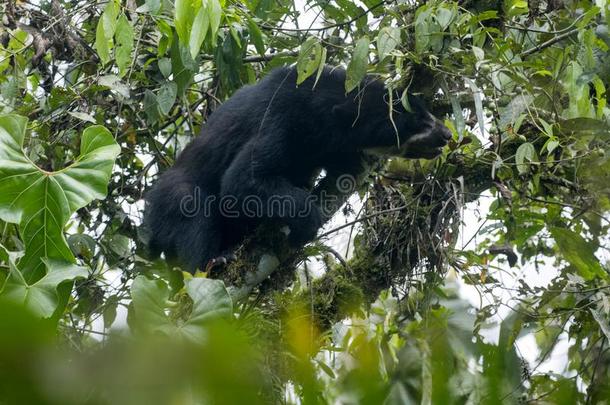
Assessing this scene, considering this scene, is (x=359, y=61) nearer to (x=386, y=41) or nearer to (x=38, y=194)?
(x=386, y=41)

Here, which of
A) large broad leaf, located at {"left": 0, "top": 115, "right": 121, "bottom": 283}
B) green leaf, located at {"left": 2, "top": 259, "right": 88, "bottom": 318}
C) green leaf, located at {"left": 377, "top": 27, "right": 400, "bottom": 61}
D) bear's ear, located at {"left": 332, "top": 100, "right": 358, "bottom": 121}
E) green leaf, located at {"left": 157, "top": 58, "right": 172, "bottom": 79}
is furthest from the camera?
bear's ear, located at {"left": 332, "top": 100, "right": 358, "bottom": 121}

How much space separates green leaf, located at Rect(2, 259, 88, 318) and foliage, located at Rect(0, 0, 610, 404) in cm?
1

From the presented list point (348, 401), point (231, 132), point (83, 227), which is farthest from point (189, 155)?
point (348, 401)

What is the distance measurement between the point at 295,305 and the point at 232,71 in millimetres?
1459

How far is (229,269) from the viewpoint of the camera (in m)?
4.30

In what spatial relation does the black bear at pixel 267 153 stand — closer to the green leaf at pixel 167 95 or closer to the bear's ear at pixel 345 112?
the bear's ear at pixel 345 112

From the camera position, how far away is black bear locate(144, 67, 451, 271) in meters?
4.95

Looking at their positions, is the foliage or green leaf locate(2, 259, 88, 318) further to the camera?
the foliage

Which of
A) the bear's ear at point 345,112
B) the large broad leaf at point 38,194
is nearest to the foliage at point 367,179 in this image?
the large broad leaf at point 38,194

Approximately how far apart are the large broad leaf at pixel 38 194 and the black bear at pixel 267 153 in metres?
1.83

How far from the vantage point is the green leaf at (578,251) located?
461 centimetres

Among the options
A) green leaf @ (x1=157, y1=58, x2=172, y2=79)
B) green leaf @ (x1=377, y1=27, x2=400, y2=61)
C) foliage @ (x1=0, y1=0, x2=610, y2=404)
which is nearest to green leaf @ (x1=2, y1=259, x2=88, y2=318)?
foliage @ (x1=0, y1=0, x2=610, y2=404)

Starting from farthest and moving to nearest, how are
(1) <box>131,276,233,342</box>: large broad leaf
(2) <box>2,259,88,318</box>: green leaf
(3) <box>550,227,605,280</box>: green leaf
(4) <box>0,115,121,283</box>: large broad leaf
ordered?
(3) <box>550,227,605,280</box>: green leaf < (1) <box>131,276,233,342</box>: large broad leaf < (4) <box>0,115,121,283</box>: large broad leaf < (2) <box>2,259,88,318</box>: green leaf

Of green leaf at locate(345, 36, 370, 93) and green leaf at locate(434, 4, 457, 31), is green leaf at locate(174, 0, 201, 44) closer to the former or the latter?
green leaf at locate(345, 36, 370, 93)
